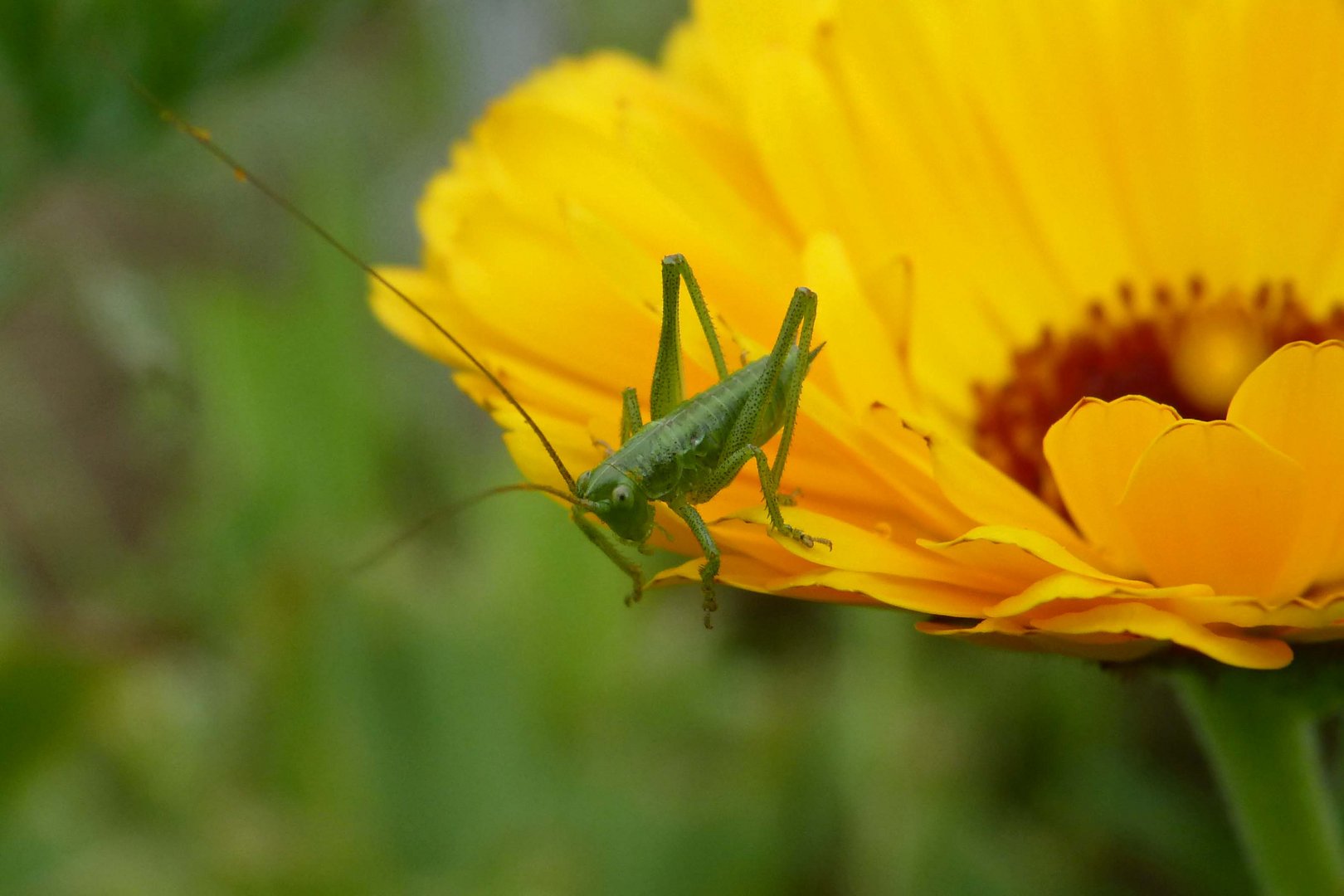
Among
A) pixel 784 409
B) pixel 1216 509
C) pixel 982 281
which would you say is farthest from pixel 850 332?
pixel 982 281

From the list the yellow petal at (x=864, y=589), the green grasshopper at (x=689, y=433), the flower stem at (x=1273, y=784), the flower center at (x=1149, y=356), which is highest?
the flower center at (x=1149, y=356)

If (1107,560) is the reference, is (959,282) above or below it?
above

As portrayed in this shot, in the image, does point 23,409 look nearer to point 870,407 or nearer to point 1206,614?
point 870,407

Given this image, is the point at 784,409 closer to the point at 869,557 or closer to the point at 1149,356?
the point at 869,557

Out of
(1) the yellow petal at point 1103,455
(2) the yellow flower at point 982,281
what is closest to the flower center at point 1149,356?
(2) the yellow flower at point 982,281

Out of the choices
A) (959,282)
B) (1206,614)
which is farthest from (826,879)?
(1206,614)

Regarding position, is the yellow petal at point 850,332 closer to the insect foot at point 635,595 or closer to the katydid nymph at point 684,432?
the katydid nymph at point 684,432

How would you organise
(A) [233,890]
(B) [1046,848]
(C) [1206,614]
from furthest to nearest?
1. (B) [1046,848]
2. (A) [233,890]
3. (C) [1206,614]
